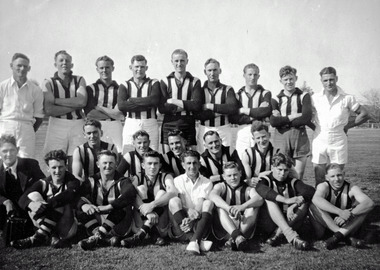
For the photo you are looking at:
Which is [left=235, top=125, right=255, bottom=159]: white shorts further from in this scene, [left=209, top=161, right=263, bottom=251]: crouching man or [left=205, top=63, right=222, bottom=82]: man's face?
[left=209, top=161, right=263, bottom=251]: crouching man

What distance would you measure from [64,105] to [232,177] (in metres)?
2.84

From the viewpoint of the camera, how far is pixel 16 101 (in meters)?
5.19

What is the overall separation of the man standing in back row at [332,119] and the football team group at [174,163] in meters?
0.01

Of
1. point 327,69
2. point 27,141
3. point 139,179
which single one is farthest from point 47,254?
point 327,69

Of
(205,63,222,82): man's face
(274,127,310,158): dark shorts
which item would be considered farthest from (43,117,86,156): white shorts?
(274,127,310,158): dark shorts

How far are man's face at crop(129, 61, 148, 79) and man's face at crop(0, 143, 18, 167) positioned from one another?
207 cm

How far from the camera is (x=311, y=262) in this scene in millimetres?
3619

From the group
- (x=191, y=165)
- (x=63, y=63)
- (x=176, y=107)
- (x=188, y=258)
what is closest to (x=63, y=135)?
(x=63, y=63)

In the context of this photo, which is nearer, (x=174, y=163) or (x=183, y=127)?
(x=174, y=163)

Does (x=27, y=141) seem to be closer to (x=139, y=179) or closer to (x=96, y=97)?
(x=96, y=97)

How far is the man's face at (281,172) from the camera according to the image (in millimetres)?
4453

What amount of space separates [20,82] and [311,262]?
4.53m

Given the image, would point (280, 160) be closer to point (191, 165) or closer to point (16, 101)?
point (191, 165)

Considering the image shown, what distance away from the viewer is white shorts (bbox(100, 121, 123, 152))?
5863 mm
